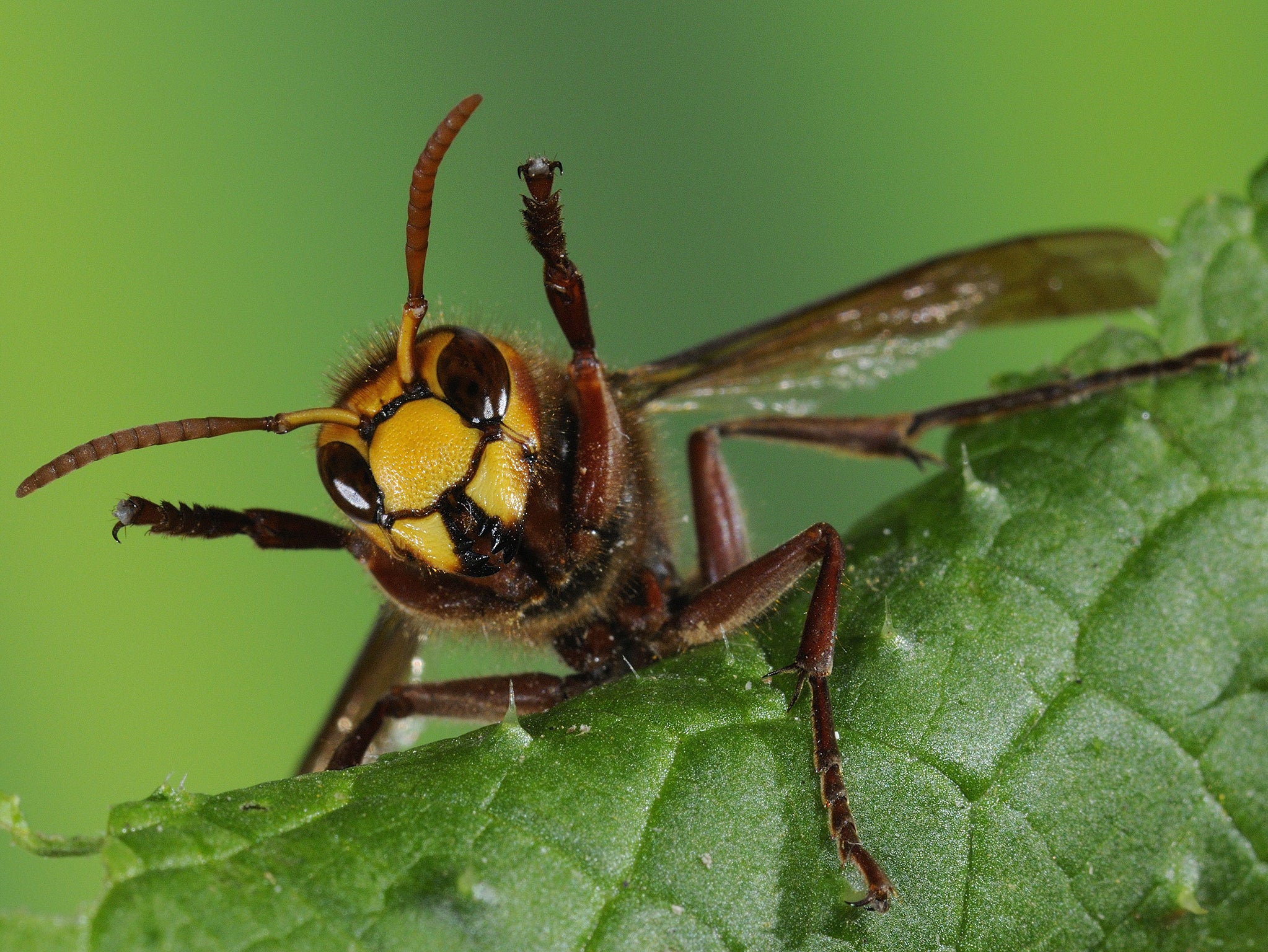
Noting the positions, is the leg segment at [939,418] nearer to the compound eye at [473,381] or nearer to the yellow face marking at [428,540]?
the compound eye at [473,381]

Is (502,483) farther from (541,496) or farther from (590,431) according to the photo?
(590,431)

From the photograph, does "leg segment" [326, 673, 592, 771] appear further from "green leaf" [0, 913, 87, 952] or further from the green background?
"green leaf" [0, 913, 87, 952]

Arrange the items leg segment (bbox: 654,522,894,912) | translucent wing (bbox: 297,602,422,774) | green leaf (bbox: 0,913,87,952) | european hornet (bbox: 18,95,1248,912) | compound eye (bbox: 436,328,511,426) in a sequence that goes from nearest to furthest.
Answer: green leaf (bbox: 0,913,87,952) → leg segment (bbox: 654,522,894,912) → european hornet (bbox: 18,95,1248,912) → compound eye (bbox: 436,328,511,426) → translucent wing (bbox: 297,602,422,774)

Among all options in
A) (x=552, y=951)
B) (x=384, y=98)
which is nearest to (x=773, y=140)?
(x=384, y=98)

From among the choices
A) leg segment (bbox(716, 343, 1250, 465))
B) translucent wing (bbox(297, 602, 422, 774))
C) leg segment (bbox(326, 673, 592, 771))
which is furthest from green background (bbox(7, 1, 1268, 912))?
leg segment (bbox(326, 673, 592, 771))

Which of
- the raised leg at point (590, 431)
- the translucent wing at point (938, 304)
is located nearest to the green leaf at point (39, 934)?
the raised leg at point (590, 431)
